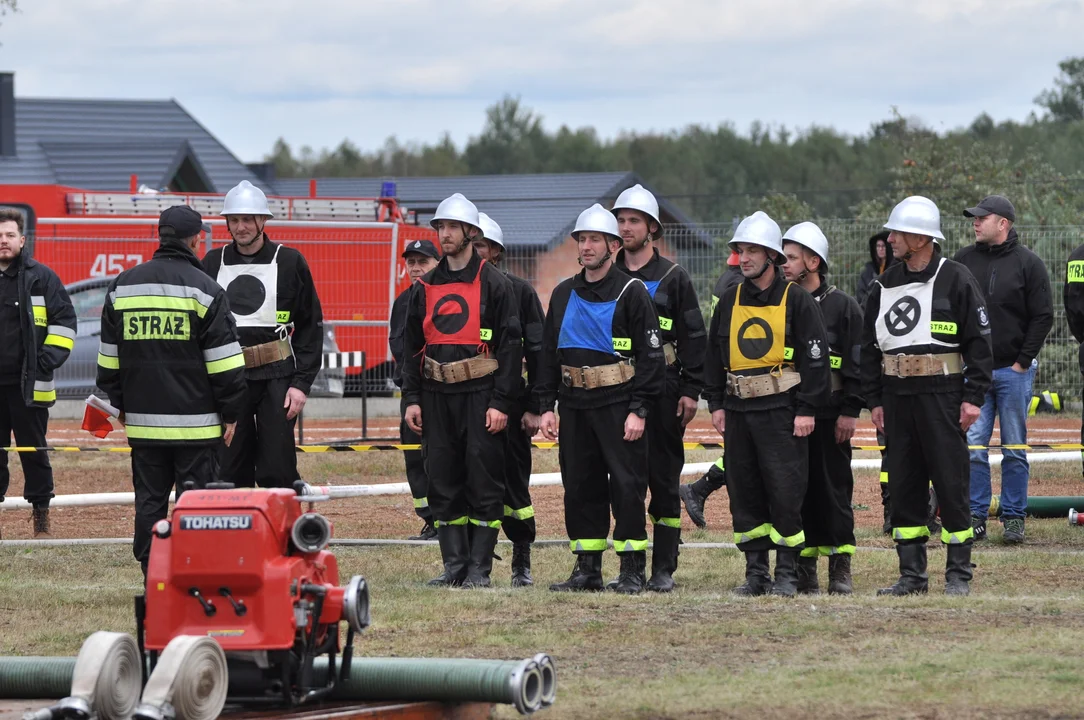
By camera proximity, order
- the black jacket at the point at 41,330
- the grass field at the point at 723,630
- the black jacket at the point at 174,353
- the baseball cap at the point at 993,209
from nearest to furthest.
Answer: the grass field at the point at 723,630, the black jacket at the point at 174,353, the baseball cap at the point at 993,209, the black jacket at the point at 41,330

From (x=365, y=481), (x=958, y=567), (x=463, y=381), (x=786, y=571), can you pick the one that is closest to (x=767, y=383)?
(x=786, y=571)

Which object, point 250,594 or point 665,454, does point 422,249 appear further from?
point 250,594

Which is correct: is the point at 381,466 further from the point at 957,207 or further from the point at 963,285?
the point at 957,207

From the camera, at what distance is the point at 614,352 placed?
9.66 m

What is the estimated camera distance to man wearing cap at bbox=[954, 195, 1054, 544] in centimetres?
1184

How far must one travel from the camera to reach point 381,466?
17703mm

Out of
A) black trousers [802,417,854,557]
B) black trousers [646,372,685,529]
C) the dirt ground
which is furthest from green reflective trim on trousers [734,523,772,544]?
the dirt ground

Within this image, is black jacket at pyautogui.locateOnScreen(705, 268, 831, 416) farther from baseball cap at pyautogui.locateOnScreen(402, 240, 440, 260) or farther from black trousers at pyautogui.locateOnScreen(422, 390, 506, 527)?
baseball cap at pyautogui.locateOnScreen(402, 240, 440, 260)

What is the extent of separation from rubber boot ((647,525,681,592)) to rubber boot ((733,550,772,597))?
1.54 ft

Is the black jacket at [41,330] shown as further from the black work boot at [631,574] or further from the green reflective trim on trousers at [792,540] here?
the green reflective trim on trousers at [792,540]

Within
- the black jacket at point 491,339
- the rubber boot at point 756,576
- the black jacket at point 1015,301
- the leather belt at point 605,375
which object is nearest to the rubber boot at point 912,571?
the rubber boot at point 756,576

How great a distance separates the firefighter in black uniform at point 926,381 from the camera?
9383 millimetres

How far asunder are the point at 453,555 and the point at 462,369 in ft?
3.75

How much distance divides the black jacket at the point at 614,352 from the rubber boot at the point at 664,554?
2.58 feet
